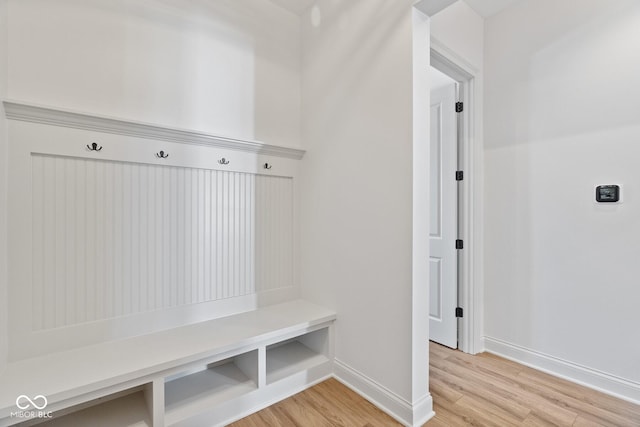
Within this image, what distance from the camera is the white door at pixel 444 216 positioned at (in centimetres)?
245

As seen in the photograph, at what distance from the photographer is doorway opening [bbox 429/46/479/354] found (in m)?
2.39

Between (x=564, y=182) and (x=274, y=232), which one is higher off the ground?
(x=564, y=182)

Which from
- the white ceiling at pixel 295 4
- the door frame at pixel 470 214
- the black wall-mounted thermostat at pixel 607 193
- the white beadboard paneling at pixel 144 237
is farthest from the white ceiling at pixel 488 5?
the white beadboard paneling at pixel 144 237

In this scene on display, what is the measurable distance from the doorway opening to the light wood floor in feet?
1.45

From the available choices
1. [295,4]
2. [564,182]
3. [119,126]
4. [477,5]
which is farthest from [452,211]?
[119,126]

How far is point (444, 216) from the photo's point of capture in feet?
8.21

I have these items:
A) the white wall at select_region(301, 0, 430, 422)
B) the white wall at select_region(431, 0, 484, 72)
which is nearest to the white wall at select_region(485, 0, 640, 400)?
the white wall at select_region(431, 0, 484, 72)

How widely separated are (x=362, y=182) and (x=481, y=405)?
4.79 feet

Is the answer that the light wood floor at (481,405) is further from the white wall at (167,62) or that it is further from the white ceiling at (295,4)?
the white ceiling at (295,4)

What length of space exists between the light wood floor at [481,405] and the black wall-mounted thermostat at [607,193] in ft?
3.93

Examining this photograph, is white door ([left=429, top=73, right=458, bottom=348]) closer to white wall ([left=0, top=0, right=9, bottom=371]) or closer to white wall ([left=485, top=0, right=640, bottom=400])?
white wall ([left=485, top=0, right=640, bottom=400])

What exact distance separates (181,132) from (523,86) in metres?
2.45

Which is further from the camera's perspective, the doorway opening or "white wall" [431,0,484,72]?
the doorway opening

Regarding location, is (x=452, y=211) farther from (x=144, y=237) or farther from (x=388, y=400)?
(x=144, y=237)
